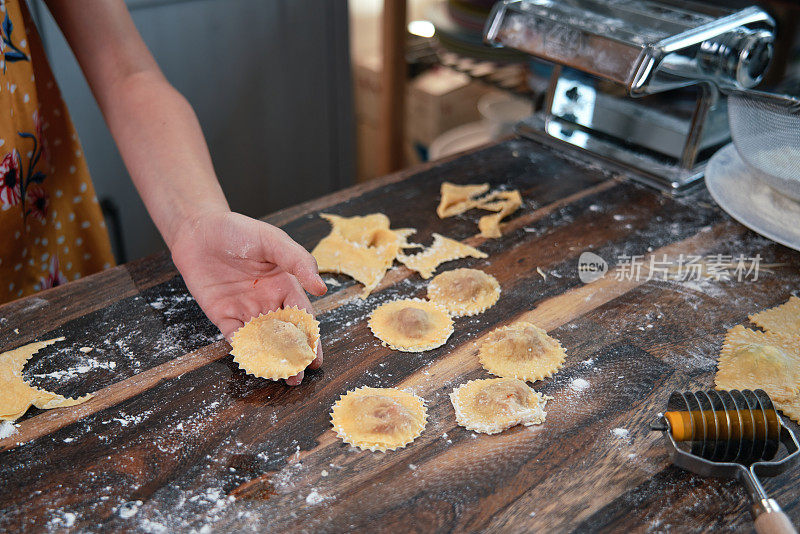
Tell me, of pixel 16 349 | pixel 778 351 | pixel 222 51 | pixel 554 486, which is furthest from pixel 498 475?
pixel 222 51

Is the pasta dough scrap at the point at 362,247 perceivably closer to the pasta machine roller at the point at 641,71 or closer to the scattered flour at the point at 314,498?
the scattered flour at the point at 314,498

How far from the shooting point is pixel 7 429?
888 millimetres

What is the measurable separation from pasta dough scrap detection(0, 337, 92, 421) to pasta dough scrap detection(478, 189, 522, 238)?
799 mm

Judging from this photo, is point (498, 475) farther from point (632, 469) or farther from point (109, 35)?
point (109, 35)

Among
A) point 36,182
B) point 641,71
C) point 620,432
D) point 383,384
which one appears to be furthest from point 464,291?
point 36,182

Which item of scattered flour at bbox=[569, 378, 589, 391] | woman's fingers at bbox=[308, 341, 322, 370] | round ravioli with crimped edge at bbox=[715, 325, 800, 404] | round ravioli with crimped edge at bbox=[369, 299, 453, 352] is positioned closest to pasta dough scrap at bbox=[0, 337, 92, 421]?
woman's fingers at bbox=[308, 341, 322, 370]

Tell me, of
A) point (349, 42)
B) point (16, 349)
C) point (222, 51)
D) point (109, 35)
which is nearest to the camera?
point (16, 349)

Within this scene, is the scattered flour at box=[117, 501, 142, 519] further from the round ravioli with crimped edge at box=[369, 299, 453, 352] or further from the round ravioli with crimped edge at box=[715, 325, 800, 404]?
the round ravioli with crimped edge at box=[715, 325, 800, 404]

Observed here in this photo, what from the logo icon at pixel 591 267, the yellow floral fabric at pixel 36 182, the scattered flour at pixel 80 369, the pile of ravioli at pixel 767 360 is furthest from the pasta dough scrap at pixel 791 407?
the yellow floral fabric at pixel 36 182

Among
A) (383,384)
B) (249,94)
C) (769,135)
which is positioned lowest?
(249,94)

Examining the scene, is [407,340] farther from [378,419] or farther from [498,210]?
[498,210]

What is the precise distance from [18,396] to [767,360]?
109cm

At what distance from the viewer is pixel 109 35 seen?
4.13 feet

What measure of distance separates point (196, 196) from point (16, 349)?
37 centimetres
